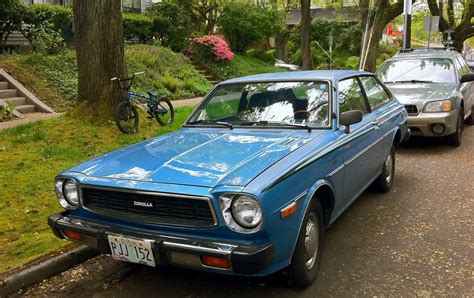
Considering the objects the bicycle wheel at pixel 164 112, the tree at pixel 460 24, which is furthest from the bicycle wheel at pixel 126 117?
the tree at pixel 460 24

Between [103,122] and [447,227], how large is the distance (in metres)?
5.55

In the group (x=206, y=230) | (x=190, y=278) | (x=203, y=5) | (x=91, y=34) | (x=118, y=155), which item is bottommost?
(x=190, y=278)

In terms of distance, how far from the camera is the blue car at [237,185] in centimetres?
282

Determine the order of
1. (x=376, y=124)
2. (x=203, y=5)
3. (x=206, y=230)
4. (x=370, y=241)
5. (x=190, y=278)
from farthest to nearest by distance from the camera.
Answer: (x=203, y=5)
(x=376, y=124)
(x=370, y=241)
(x=190, y=278)
(x=206, y=230)

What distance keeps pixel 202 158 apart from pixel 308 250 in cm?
104

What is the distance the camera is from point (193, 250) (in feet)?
9.23

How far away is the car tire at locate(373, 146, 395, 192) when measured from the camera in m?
5.54

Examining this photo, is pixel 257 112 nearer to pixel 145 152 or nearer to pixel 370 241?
pixel 145 152

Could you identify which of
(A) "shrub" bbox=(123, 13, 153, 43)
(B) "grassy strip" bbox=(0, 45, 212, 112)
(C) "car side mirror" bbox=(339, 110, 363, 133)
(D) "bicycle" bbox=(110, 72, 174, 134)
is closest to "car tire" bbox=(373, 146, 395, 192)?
(C) "car side mirror" bbox=(339, 110, 363, 133)

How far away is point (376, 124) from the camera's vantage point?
16.3ft

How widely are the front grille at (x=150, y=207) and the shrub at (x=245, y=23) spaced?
1856 centimetres

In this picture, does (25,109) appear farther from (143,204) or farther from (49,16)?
(143,204)

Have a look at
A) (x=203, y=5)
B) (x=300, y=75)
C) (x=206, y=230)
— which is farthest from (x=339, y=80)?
(x=203, y=5)

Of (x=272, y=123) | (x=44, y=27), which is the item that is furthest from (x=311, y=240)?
(x=44, y=27)
